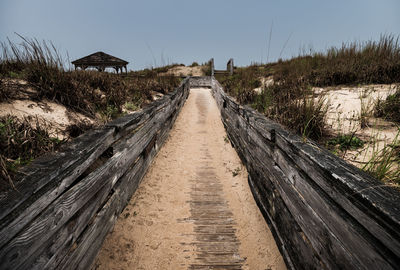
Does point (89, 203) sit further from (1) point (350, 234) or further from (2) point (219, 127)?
(2) point (219, 127)

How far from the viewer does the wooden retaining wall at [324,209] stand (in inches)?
35.9

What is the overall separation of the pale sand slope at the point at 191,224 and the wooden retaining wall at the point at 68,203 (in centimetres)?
25

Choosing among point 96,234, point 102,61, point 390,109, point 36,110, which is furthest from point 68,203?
point 102,61

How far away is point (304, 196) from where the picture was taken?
5.08ft

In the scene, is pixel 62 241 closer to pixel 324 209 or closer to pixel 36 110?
pixel 324 209

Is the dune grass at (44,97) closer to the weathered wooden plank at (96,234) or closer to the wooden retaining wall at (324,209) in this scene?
the weathered wooden plank at (96,234)

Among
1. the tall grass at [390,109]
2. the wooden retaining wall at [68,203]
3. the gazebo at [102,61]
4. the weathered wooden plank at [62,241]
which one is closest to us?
the wooden retaining wall at [68,203]

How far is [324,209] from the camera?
1281 millimetres

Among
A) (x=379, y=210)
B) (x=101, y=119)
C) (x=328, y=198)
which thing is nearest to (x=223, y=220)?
(x=328, y=198)

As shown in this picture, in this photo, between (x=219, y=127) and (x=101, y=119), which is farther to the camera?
(x=219, y=127)

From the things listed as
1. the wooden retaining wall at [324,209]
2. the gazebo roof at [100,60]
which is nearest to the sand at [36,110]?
the wooden retaining wall at [324,209]

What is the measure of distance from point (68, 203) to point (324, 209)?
1.72 m

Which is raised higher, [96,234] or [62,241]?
[62,241]

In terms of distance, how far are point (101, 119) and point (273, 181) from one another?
2.74m
